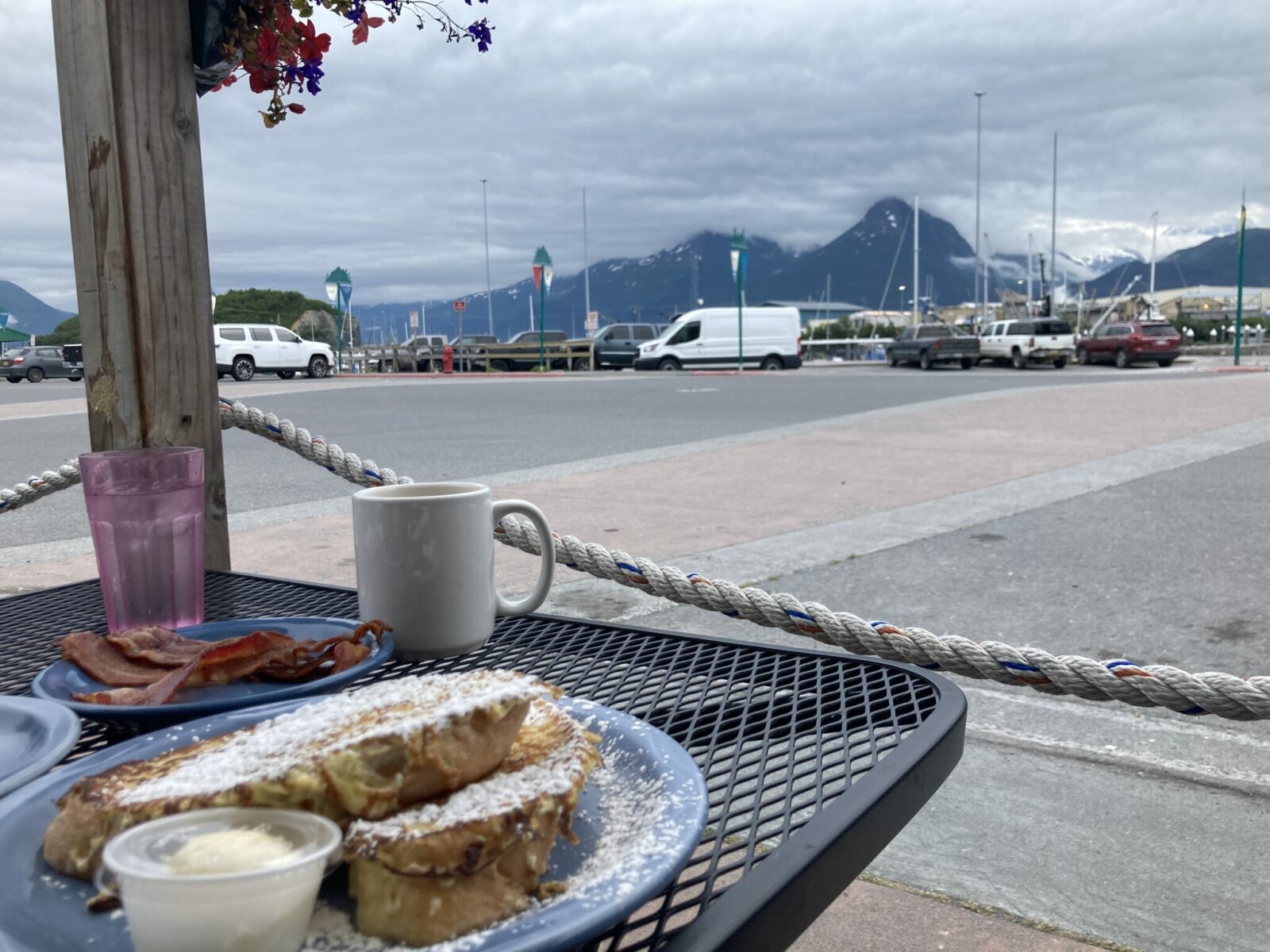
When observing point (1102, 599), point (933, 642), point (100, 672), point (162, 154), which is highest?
point (162, 154)

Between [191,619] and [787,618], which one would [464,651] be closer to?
[191,619]

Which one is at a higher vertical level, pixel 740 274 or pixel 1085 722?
pixel 740 274

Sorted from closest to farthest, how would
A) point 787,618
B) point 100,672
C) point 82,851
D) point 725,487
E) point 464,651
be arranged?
1. point 82,851
2. point 100,672
3. point 464,651
4. point 787,618
5. point 725,487

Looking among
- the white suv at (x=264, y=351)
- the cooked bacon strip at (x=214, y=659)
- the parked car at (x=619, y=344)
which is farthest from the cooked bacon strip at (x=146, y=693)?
the parked car at (x=619, y=344)

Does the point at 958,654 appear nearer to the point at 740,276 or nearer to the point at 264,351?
the point at 264,351

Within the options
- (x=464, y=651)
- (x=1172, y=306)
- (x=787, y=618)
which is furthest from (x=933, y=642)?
(x=1172, y=306)

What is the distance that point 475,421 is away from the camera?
13516 millimetres

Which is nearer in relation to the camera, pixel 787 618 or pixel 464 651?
pixel 464 651

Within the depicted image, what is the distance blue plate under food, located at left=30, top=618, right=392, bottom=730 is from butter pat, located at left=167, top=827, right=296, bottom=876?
41 centimetres

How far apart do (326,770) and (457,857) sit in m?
0.10

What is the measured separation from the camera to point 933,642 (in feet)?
4.95

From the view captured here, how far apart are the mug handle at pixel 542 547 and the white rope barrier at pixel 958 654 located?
0.48m

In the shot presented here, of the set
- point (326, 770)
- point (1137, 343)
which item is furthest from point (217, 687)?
point (1137, 343)

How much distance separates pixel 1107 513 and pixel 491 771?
6.15 meters
